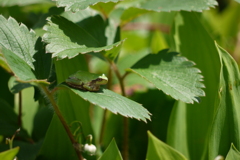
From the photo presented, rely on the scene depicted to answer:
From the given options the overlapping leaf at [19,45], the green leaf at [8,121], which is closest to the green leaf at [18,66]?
the overlapping leaf at [19,45]

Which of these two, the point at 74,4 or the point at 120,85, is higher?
the point at 74,4

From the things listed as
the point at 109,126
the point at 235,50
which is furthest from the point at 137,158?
the point at 235,50

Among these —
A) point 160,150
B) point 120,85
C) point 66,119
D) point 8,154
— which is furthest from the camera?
point 120,85

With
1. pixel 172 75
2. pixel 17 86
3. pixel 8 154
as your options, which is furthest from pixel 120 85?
pixel 8 154

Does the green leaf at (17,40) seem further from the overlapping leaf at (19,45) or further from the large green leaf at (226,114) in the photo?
the large green leaf at (226,114)

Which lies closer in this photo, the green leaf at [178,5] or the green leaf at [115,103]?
the green leaf at [115,103]

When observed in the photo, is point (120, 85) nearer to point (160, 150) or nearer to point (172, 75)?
point (172, 75)

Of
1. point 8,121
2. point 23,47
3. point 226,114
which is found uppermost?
point 23,47
